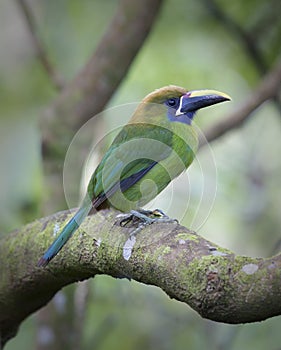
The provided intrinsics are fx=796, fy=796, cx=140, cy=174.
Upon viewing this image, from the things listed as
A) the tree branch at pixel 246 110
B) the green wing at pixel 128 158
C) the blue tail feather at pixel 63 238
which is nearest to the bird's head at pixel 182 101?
the green wing at pixel 128 158

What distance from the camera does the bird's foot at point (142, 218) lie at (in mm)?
2020

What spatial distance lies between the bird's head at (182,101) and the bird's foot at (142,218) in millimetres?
437

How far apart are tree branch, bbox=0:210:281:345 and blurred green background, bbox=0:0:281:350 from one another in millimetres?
1747

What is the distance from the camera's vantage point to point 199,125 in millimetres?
4156

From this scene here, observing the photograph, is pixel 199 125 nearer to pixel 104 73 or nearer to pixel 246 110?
pixel 246 110

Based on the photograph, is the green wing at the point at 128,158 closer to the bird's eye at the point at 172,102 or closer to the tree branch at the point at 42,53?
the bird's eye at the point at 172,102

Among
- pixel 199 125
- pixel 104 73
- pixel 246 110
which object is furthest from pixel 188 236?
pixel 199 125

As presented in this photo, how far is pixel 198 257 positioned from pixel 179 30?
320 centimetres

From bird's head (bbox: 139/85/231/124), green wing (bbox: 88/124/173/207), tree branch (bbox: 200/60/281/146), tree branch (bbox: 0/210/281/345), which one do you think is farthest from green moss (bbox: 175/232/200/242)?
tree branch (bbox: 200/60/281/146)

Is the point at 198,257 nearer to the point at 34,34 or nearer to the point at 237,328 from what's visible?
the point at 237,328

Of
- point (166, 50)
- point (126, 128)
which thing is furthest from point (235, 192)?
point (126, 128)

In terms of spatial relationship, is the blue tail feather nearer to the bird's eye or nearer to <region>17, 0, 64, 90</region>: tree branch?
the bird's eye

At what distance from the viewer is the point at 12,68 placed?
5.28 m

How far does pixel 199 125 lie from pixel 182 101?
61.4 inches
